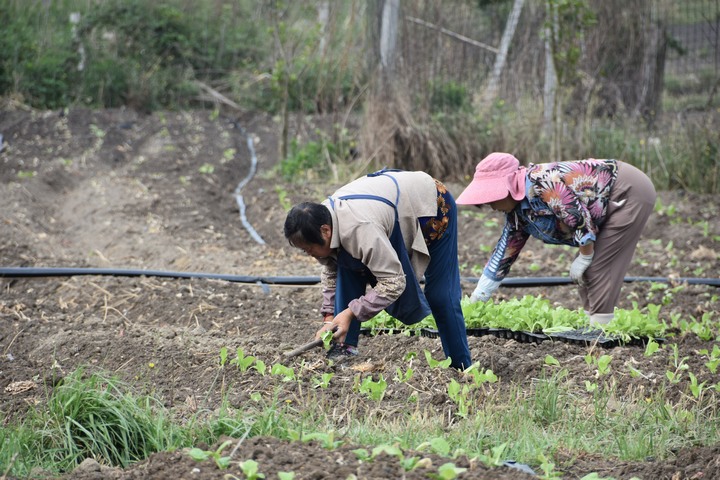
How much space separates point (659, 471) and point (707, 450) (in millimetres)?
262

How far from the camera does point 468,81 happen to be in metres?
11.1

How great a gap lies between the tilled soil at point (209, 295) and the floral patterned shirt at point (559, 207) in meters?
0.65

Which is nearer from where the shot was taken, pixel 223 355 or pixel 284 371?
pixel 284 371

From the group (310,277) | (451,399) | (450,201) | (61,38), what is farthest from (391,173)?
(61,38)

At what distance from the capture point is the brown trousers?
17.1 ft

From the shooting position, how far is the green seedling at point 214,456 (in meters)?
2.84

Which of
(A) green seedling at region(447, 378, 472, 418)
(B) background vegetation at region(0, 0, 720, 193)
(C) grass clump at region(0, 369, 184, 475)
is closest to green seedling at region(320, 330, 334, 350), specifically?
(A) green seedling at region(447, 378, 472, 418)

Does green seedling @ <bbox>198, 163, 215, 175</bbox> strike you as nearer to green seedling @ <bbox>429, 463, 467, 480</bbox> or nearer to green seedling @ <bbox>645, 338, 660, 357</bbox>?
green seedling @ <bbox>645, 338, 660, 357</bbox>

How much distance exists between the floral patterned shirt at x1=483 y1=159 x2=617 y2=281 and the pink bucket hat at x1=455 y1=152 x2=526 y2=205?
71mm

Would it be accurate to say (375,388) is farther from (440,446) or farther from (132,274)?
(132,274)

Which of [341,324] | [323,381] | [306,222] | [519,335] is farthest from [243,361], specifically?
[519,335]

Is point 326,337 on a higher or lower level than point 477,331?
higher

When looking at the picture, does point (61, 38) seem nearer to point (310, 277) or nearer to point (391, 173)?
point (310, 277)

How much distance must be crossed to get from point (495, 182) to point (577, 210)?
0.55m
